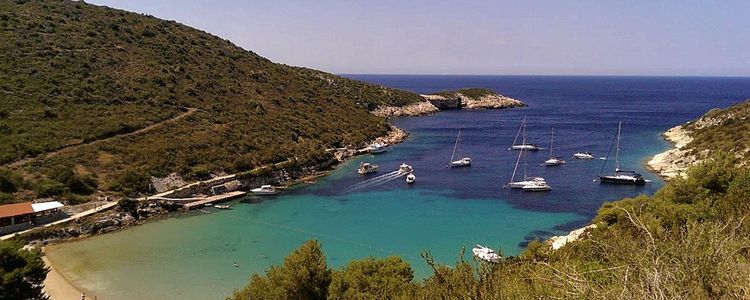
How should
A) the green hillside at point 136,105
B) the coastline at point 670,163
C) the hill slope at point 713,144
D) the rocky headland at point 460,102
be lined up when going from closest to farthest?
the green hillside at point 136,105, the hill slope at point 713,144, the coastline at point 670,163, the rocky headland at point 460,102

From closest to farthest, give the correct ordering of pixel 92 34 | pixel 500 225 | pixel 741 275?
pixel 741 275, pixel 500 225, pixel 92 34

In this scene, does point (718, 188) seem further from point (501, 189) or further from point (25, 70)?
point (25, 70)

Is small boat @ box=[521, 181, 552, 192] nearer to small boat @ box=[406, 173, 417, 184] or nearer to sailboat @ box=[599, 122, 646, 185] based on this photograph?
sailboat @ box=[599, 122, 646, 185]

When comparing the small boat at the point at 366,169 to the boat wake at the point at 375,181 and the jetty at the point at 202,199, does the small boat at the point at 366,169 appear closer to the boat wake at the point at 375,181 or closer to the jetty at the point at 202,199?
the boat wake at the point at 375,181

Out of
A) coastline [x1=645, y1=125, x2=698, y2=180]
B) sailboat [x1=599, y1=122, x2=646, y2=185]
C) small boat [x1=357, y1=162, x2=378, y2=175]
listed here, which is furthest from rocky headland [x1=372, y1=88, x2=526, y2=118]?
sailboat [x1=599, y1=122, x2=646, y2=185]

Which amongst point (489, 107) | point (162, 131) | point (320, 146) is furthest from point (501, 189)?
point (489, 107)

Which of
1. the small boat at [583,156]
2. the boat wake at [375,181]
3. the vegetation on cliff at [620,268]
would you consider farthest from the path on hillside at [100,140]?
the small boat at [583,156]

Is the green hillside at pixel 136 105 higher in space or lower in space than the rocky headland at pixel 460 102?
higher
